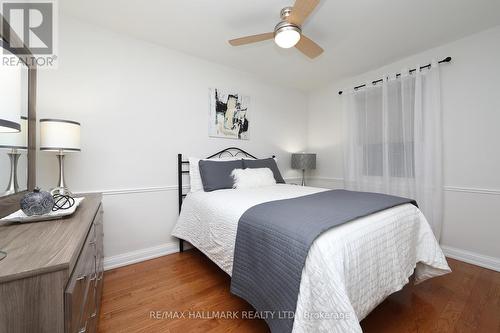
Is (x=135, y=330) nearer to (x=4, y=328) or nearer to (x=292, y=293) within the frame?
(x=4, y=328)

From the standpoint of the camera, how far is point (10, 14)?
1.37 meters

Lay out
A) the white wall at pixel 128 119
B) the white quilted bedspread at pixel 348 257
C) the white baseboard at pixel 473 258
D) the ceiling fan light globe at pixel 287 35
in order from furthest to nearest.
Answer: the white baseboard at pixel 473 258, the white wall at pixel 128 119, the ceiling fan light globe at pixel 287 35, the white quilted bedspread at pixel 348 257

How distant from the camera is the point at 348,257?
1052 millimetres

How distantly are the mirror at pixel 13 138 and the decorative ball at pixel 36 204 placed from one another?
0.80 feet

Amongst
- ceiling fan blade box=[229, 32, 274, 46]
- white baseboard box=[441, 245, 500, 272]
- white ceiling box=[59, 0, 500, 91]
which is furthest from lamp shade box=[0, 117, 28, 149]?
white baseboard box=[441, 245, 500, 272]

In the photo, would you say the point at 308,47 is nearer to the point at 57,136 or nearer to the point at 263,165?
the point at 263,165

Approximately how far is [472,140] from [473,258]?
1287mm

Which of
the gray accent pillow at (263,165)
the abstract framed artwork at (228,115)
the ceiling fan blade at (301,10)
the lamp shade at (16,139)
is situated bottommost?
the gray accent pillow at (263,165)

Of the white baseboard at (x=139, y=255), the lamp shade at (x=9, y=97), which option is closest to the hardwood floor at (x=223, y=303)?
the white baseboard at (x=139, y=255)

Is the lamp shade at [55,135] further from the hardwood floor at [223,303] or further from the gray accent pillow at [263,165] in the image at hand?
the gray accent pillow at [263,165]

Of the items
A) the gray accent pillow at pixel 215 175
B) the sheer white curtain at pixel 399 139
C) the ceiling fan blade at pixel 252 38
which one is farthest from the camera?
the sheer white curtain at pixel 399 139

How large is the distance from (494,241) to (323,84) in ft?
9.84

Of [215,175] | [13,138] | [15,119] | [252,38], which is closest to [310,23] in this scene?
[252,38]

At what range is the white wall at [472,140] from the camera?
2.14m
